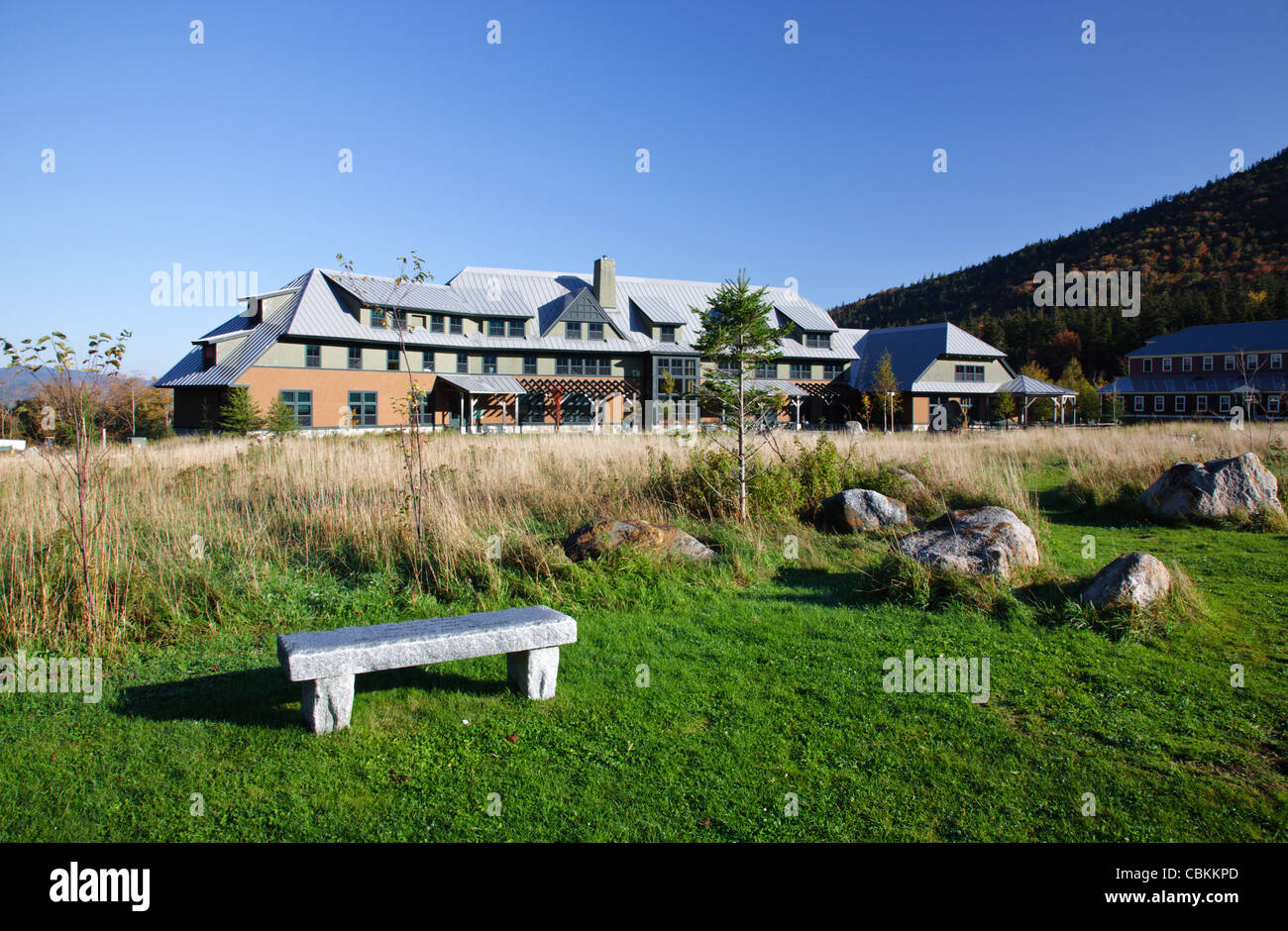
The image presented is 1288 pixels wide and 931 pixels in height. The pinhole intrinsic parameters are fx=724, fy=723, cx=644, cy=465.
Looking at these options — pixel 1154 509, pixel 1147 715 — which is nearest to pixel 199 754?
pixel 1147 715

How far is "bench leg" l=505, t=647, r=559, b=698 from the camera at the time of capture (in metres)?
4.90

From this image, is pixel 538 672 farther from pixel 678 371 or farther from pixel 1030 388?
pixel 1030 388

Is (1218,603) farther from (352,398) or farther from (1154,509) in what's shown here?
(352,398)

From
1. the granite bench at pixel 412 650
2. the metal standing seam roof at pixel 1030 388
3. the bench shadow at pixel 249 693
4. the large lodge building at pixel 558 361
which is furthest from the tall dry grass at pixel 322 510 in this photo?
the metal standing seam roof at pixel 1030 388

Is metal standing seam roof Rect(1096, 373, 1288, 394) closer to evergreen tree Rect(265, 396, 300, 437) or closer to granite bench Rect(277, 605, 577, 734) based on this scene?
evergreen tree Rect(265, 396, 300, 437)

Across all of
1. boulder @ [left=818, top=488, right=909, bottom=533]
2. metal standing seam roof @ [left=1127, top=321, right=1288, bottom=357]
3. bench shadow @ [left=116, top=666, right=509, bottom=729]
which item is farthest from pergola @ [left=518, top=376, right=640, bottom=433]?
metal standing seam roof @ [left=1127, top=321, right=1288, bottom=357]

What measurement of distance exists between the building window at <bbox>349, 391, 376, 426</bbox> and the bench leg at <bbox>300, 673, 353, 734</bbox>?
32878 millimetres

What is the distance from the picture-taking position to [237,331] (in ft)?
Answer: 110

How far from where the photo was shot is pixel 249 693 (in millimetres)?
4914

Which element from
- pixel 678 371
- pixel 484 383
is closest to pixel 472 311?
pixel 484 383

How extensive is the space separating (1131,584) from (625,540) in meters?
4.72

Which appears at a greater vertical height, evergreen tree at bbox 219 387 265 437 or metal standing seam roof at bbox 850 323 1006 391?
metal standing seam roof at bbox 850 323 1006 391

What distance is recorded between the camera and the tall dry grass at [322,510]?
596 centimetres
